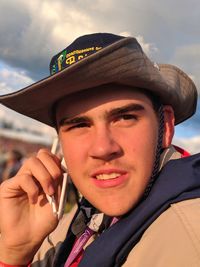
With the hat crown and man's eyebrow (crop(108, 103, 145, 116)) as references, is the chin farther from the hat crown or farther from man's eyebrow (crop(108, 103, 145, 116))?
the hat crown

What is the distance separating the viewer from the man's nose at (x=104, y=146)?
1469mm

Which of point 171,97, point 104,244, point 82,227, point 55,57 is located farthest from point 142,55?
point 82,227

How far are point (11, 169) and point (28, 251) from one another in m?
6.36

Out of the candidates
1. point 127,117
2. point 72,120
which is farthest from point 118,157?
point 72,120

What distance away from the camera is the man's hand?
78.5 inches

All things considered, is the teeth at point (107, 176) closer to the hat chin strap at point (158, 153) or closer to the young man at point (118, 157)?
the young man at point (118, 157)

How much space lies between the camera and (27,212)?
6.88ft

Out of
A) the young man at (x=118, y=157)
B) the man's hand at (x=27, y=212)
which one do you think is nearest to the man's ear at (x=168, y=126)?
the young man at (x=118, y=157)

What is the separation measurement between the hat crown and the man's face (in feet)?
0.49

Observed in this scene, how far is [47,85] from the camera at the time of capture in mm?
1575

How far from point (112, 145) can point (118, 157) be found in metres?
0.06

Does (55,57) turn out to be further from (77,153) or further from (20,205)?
(20,205)

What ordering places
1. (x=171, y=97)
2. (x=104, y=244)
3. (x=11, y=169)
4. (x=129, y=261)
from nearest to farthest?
(x=129, y=261) < (x=104, y=244) < (x=171, y=97) < (x=11, y=169)

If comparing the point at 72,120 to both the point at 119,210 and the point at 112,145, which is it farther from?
the point at 119,210
